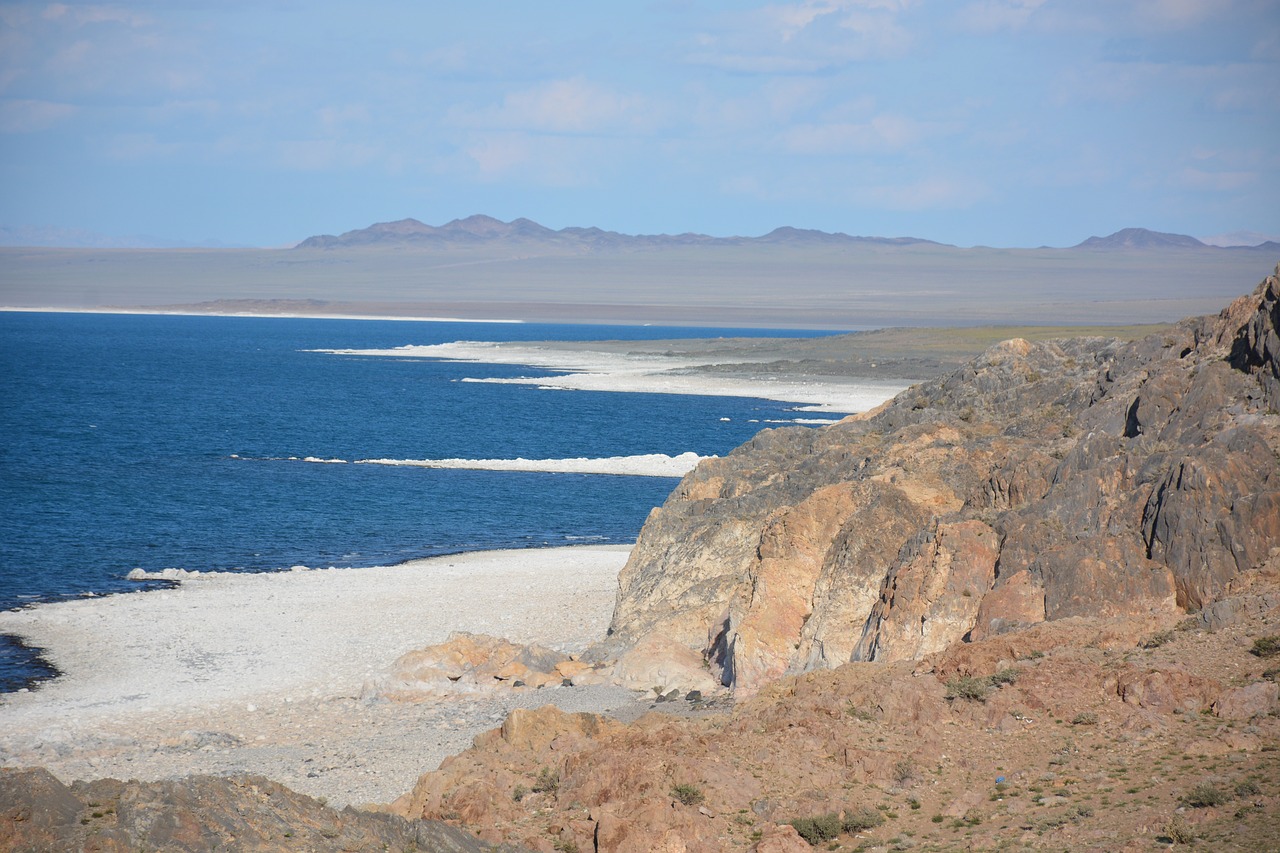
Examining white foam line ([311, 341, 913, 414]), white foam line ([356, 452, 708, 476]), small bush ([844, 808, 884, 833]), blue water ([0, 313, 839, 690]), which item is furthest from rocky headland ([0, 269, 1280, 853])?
white foam line ([311, 341, 913, 414])

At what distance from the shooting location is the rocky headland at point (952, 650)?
43.2 ft

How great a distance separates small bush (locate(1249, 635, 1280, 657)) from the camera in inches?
588

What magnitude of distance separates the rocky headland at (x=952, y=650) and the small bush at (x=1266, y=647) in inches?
3.2

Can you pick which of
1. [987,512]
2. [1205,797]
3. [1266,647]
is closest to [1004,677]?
[1266,647]

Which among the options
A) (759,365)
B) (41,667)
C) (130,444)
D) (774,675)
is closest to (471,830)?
(774,675)

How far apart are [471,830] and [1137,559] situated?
10247 mm

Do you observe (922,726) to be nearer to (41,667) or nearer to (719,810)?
(719,810)

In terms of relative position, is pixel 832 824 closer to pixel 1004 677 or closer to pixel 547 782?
pixel 547 782

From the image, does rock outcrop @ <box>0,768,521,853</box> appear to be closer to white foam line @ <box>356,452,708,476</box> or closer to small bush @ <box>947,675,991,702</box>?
small bush @ <box>947,675,991,702</box>

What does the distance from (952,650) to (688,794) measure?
4718 mm

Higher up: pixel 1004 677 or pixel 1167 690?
pixel 1167 690

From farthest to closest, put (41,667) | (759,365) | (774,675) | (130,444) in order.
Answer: (759,365) → (130,444) → (41,667) → (774,675)

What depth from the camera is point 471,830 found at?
44.9 feet

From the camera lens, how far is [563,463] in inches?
2406
